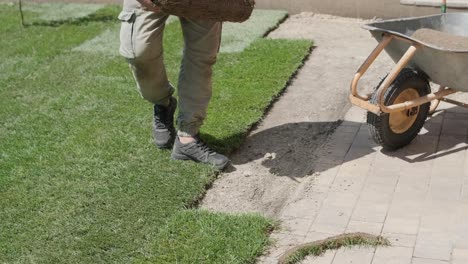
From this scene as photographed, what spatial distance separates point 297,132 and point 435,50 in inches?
48.3

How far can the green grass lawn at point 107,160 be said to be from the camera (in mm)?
4105

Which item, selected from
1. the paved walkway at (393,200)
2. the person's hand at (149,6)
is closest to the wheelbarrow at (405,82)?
the paved walkway at (393,200)

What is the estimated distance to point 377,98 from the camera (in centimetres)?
485

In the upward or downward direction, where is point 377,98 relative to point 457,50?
downward

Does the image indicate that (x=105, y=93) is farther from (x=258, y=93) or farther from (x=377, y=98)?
(x=377, y=98)

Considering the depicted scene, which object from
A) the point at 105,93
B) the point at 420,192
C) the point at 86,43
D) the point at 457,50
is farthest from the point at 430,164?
the point at 86,43

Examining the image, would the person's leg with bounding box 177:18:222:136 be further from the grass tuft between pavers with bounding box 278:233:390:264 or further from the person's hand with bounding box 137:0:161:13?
the grass tuft between pavers with bounding box 278:233:390:264

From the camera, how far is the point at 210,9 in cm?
436

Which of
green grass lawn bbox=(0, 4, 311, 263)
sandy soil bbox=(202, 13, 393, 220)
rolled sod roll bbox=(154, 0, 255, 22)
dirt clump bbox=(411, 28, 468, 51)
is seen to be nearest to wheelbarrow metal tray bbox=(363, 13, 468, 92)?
dirt clump bbox=(411, 28, 468, 51)

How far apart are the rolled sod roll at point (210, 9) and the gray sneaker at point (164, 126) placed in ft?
3.32

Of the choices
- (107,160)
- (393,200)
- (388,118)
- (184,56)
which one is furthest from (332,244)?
(107,160)

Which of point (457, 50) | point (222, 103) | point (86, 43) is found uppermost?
point (457, 50)

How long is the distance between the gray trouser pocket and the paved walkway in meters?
1.37

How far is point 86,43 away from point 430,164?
13.5 feet
